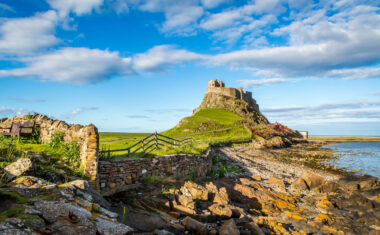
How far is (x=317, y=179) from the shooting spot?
1969cm

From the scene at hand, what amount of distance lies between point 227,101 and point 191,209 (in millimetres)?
80932

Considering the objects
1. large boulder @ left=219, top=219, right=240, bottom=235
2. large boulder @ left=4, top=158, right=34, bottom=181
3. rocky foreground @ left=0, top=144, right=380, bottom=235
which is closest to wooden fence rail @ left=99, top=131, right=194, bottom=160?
rocky foreground @ left=0, top=144, right=380, bottom=235

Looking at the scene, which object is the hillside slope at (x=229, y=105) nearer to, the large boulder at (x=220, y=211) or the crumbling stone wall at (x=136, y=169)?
the crumbling stone wall at (x=136, y=169)

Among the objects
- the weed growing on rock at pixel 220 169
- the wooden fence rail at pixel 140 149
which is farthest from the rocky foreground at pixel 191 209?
the wooden fence rail at pixel 140 149

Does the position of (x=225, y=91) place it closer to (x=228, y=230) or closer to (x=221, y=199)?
(x=221, y=199)

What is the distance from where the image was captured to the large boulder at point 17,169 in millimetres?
7372

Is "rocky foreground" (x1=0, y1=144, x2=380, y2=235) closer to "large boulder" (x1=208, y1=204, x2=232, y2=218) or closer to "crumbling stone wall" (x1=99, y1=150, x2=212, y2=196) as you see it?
"large boulder" (x1=208, y1=204, x2=232, y2=218)

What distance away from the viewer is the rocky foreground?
4945 millimetres

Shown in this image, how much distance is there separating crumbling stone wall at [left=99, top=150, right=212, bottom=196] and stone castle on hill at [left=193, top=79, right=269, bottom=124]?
67.6 meters

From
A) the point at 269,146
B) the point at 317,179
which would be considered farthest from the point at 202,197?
the point at 269,146

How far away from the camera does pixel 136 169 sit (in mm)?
13156

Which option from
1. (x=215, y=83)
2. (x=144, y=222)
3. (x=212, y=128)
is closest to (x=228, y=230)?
(x=144, y=222)

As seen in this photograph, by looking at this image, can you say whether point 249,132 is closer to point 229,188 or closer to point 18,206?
point 229,188

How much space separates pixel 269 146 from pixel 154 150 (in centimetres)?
3879
